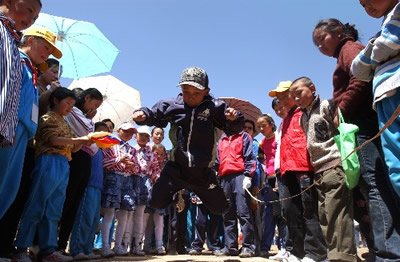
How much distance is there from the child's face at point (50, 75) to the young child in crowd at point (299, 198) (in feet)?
9.44

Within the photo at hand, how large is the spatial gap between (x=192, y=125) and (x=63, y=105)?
4.68 feet

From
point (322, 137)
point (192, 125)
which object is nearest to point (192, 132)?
point (192, 125)

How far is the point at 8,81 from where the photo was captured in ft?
6.66

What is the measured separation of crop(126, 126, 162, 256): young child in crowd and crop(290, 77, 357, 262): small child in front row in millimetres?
3060

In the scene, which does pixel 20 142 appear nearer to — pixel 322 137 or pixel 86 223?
pixel 86 223

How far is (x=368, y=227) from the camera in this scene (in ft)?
11.8

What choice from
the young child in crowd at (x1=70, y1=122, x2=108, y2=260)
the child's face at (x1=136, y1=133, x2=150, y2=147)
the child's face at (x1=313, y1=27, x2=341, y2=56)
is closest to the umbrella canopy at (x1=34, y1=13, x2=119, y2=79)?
the child's face at (x1=136, y1=133, x2=150, y2=147)

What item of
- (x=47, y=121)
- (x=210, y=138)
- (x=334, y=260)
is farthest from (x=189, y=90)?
(x=334, y=260)

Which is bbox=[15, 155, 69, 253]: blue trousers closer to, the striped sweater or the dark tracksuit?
the dark tracksuit

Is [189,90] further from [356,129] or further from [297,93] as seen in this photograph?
[356,129]

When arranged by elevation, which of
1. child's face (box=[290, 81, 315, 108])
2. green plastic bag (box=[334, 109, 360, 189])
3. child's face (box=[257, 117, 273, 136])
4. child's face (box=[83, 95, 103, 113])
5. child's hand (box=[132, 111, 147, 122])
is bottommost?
green plastic bag (box=[334, 109, 360, 189])

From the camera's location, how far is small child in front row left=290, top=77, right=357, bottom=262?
3185 millimetres

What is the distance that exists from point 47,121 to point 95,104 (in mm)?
1372

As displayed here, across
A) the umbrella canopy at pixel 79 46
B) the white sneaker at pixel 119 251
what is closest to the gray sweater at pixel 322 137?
the white sneaker at pixel 119 251
